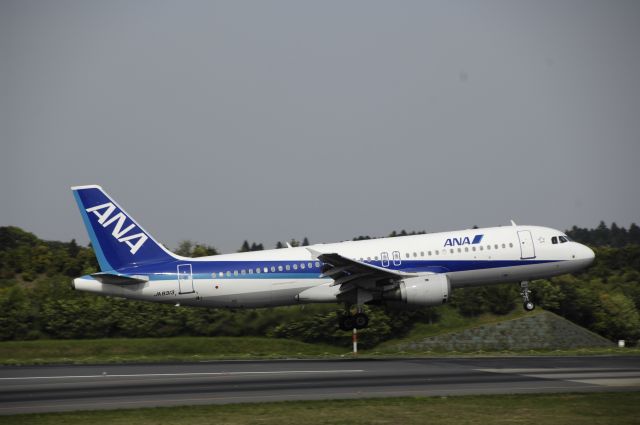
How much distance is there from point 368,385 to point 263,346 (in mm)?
15426

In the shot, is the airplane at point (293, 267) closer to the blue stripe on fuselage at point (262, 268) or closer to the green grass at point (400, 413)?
the blue stripe on fuselage at point (262, 268)

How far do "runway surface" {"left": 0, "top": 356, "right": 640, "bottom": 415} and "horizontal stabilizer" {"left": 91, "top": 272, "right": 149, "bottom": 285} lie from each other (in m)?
4.13

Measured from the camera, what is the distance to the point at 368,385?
26.5m

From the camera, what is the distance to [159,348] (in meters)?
41.1

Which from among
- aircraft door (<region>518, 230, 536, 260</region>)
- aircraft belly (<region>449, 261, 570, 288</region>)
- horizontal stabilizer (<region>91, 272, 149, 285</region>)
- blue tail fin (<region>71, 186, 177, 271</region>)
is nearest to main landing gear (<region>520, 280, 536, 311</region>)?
aircraft belly (<region>449, 261, 570, 288</region>)

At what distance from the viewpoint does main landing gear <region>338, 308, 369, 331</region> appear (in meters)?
37.7

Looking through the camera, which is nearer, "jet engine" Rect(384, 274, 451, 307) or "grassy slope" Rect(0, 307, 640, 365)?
"jet engine" Rect(384, 274, 451, 307)

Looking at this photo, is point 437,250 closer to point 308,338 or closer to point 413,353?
point 413,353

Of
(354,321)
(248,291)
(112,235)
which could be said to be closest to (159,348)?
(112,235)

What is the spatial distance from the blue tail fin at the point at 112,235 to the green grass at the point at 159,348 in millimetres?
5069

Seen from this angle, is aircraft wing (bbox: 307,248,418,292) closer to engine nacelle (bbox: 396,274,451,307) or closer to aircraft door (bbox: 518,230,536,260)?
engine nacelle (bbox: 396,274,451,307)

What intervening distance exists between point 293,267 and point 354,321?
3.79 meters

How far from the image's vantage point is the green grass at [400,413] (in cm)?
2042

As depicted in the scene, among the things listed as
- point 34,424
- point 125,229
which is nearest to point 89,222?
point 125,229
